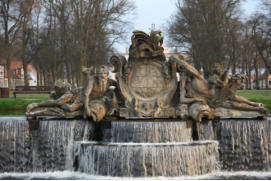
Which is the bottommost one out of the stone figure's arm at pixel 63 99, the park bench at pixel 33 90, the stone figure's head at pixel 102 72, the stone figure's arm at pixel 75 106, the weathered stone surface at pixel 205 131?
the weathered stone surface at pixel 205 131

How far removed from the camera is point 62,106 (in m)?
15.0

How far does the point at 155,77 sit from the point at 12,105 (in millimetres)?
10306

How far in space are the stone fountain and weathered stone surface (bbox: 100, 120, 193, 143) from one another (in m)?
0.03

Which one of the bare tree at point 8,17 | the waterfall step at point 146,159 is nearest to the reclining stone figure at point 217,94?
the waterfall step at point 146,159

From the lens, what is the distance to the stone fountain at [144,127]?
1271 centimetres

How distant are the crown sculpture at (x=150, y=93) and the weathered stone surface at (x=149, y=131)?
28.5 inches

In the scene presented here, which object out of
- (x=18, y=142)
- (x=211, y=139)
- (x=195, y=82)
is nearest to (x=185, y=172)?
(x=211, y=139)

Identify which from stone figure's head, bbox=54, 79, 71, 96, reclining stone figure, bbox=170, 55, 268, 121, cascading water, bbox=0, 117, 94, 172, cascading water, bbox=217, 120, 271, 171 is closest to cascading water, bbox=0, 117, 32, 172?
cascading water, bbox=0, 117, 94, 172

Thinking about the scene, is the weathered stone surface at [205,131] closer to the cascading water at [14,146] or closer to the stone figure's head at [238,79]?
the stone figure's head at [238,79]

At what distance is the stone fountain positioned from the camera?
12711 millimetres

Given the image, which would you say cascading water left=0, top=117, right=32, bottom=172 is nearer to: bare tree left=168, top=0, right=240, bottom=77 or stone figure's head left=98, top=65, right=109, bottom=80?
stone figure's head left=98, top=65, right=109, bottom=80

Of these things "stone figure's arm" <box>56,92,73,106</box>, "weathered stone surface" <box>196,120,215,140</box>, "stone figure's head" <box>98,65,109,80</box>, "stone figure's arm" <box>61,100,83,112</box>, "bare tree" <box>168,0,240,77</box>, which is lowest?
"weathered stone surface" <box>196,120,215,140</box>

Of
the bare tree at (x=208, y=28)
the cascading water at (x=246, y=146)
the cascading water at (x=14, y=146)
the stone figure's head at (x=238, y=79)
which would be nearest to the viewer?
the cascading water at (x=246, y=146)

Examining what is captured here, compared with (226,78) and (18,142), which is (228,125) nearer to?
(226,78)
